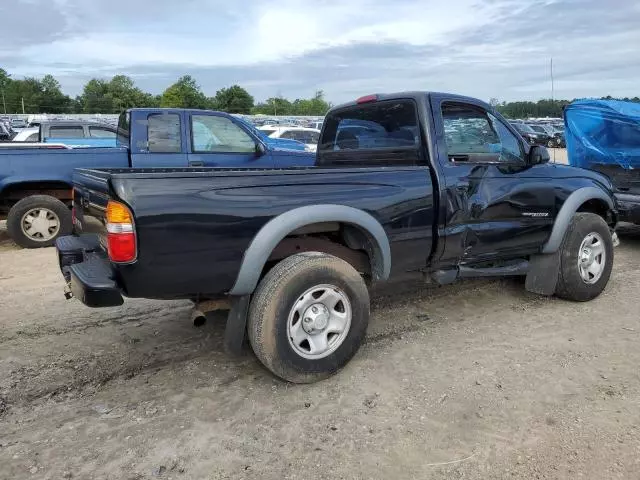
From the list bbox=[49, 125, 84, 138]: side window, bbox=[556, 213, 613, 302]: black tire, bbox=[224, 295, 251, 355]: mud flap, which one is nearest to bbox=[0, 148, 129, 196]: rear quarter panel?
bbox=[224, 295, 251, 355]: mud flap

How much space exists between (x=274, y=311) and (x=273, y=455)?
85cm

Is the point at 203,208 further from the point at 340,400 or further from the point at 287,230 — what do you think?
the point at 340,400

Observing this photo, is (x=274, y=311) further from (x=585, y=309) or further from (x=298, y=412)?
(x=585, y=309)

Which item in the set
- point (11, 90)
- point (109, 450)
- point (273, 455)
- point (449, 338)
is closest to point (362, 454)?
point (273, 455)

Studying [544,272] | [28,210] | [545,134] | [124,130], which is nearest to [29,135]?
[124,130]

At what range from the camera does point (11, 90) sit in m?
85.8

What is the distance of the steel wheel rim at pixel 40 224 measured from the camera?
7596mm

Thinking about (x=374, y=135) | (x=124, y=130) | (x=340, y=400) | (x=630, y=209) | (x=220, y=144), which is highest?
(x=124, y=130)

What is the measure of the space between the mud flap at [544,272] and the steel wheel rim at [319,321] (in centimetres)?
225

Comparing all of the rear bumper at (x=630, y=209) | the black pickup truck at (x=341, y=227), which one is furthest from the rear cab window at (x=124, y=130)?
the rear bumper at (x=630, y=209)

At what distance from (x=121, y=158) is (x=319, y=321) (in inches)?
200

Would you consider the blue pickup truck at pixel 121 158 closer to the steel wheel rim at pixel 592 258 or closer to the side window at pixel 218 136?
the side window at pixel 218 136

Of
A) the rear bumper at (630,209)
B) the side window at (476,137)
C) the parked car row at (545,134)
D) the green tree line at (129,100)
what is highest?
the green tree line at (129,100)

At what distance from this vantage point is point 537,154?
15.5 feet
